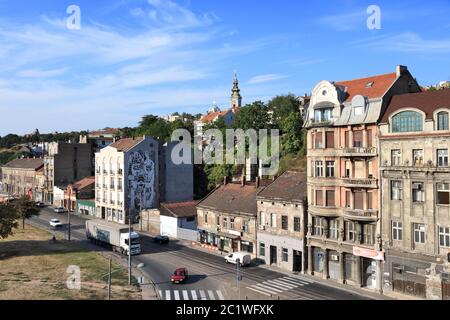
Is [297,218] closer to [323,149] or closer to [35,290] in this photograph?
[323,149]

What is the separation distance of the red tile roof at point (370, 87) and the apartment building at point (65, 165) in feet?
285

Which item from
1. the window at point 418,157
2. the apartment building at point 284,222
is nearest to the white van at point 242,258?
the apartment building at point 284,222

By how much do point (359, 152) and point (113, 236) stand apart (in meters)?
36.1

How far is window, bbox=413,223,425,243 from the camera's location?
40009 mm

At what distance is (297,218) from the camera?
51.6 m

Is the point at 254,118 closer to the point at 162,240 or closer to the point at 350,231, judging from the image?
the point at 162,240

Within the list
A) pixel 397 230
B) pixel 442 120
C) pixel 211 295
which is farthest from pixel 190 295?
pixel 442 120

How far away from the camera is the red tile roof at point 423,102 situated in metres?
40.4

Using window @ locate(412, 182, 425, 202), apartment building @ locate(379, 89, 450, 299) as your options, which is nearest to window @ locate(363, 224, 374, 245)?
apartment building @ locate(379, 89, 450, 299)

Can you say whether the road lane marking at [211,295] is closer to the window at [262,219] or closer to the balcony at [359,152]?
the window at [262,219]

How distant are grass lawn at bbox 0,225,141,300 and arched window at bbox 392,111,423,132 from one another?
29.2 metres

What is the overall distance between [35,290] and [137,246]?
18.3 m

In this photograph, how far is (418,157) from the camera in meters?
40.8
